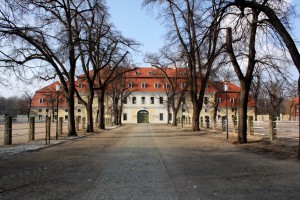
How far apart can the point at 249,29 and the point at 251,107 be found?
96.9 m

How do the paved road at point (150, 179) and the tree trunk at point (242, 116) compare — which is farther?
the tree trunk at point (242, 116)

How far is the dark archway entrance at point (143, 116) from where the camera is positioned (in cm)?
11156

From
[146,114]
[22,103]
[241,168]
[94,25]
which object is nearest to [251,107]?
[146,114]

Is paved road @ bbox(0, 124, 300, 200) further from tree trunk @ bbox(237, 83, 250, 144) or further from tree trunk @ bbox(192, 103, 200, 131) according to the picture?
tree trunk @ bbox(192, 103, 200, 131)

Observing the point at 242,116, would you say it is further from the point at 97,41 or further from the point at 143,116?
the point at 143,116

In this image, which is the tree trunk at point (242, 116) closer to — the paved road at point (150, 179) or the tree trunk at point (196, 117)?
the paved road at point (150, 179)

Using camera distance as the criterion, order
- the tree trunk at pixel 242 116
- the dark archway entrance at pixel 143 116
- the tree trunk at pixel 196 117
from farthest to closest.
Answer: the dark archway entrance at pixel 143 116, the tree trunk at pixel 196 117, the tree trunk at pixel 242 116

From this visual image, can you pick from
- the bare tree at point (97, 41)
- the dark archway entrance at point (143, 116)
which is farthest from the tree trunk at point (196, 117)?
the dark archway entrance at point (143, 116)

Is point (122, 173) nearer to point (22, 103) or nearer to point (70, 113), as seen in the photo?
point (70, 113)

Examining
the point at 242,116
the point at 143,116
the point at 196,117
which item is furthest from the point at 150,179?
the point at 143,116

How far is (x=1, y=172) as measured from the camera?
11.5m

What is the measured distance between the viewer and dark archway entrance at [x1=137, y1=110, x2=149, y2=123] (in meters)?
112

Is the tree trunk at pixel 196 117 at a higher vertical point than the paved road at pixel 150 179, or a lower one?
higher

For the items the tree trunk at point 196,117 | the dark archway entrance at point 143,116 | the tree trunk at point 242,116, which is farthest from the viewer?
the dark archway entrance at point 143,116
